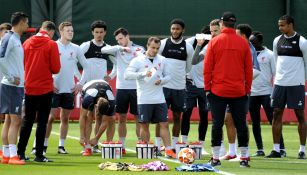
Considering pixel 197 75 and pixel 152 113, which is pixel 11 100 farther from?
pixel 197 75

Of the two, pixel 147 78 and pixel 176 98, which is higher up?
pixel 147 78

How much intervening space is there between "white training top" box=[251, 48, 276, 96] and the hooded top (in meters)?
4.92

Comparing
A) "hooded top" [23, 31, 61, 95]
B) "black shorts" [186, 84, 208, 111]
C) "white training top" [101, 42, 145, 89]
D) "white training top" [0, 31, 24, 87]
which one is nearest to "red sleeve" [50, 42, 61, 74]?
"hooded top" [23, 31, 61, 95]

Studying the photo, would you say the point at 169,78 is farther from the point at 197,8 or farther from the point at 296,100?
the point at 197,8

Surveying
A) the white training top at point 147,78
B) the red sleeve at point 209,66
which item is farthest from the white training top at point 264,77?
the red sleeve at point 209,66

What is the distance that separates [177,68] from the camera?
61.6ft

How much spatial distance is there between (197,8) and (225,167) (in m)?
15.2

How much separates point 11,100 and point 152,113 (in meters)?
2.89

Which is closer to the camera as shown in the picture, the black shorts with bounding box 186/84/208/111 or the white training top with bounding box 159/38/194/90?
the white training top with bounding box 159/38/194/90

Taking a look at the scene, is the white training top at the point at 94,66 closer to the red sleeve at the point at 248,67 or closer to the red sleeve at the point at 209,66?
the red sleeve at the point at 209,66

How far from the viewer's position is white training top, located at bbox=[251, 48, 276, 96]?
1978 cm

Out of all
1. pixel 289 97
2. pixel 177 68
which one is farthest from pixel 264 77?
pixel 177 68

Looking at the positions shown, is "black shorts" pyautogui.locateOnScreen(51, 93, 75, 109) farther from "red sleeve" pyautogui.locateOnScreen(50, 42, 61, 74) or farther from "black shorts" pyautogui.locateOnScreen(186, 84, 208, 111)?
"red sleeve" pyautogui.locateOnScreen(50, 42, 61, 74)

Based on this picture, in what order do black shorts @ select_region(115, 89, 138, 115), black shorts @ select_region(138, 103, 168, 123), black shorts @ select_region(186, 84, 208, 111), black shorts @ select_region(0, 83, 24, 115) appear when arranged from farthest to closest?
black shorts @ select_region(115, 89, 138, 115), black shorts @ select_region(186, 84, 208, 111), black shorts @ select_region(138, 103, 168, 123), black shorts @ select_region(0, 83, 24, 115)
